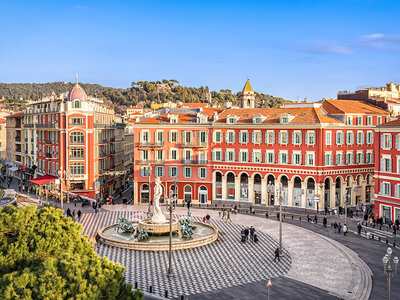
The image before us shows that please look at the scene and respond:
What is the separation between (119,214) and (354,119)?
119 feet

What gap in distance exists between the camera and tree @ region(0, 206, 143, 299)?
16.4 meters

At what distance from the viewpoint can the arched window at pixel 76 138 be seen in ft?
217

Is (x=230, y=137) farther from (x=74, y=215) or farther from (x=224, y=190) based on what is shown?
(x=74, y=215)

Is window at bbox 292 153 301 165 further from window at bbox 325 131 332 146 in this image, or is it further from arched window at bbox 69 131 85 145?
arched window at bbox 69 131 85 145

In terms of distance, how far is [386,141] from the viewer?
173 ft

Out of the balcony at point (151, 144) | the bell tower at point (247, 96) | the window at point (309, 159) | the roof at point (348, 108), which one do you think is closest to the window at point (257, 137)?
the window at point (309, 159)

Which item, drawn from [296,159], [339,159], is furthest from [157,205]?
[339,159]

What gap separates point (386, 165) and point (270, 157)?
16.8 meters

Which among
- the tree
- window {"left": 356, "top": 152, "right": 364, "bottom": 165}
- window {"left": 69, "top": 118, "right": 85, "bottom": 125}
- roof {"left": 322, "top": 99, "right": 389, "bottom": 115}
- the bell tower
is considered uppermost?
the bell tower

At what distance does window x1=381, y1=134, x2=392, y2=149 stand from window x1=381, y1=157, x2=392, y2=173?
1.48 m

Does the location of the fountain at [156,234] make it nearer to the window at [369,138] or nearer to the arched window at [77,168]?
the arched window at [77,168]

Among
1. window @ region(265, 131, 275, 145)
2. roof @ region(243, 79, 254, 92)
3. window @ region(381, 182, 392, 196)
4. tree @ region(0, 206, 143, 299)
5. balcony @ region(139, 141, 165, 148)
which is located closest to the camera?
tree @ region(0, 206, 143, 299)

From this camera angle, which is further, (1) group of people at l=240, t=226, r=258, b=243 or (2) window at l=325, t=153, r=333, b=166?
(2) window at l=325, t=153, r=333, b=166

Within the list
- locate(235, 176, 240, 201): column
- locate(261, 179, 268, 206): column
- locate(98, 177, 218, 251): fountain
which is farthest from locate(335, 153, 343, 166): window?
locate(98, 177, 218, 251): fountain
